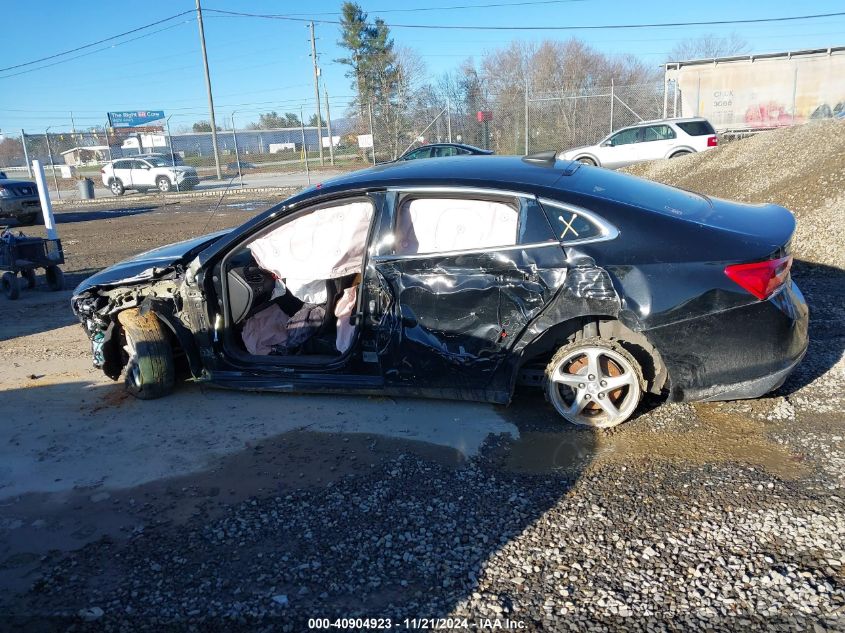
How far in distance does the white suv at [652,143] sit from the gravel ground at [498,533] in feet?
53.9

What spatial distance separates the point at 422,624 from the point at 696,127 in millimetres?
19532

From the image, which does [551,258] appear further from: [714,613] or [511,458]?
[714,613]

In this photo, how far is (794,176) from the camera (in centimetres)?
898

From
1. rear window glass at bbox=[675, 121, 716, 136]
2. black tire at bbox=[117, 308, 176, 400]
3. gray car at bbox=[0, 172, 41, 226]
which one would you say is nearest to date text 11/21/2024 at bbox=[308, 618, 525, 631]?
black tire at bbox=[117, 308, 176, 400]

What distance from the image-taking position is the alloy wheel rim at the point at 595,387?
3830mm

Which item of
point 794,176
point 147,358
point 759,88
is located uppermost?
point 759,88

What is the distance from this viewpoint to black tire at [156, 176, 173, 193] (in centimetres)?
2961

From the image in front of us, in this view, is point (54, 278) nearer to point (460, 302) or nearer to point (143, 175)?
point (460, 302)

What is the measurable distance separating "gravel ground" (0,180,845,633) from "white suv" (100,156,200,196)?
92.5ft

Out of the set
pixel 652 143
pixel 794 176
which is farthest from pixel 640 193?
pixel 652 143

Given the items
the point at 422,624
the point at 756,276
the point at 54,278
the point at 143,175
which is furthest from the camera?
the point at 143,175

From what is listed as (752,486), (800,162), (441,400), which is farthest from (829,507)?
(800,162)

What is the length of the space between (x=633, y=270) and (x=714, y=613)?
183 centimetres

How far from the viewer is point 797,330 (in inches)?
146
